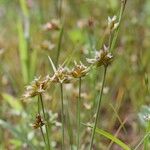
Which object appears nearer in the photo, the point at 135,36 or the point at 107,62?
the point at 107,62

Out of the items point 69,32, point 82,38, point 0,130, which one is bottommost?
point 0,130

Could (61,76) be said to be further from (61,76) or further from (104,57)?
(104,57)

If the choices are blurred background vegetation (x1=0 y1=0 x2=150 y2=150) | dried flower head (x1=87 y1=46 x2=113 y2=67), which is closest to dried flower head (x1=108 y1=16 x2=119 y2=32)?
dried flower head (x1=87 y1=46 x2=113 y2=67)

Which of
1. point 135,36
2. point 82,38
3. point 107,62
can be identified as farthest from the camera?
point 82,38

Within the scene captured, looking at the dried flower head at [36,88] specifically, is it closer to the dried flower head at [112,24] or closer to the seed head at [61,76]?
the seed head at [61,76]

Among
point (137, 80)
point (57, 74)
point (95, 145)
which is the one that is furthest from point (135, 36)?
point (57, 74)

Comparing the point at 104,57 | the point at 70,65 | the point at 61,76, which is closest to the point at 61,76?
the point at 61,76

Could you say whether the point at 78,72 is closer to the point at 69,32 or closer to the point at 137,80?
the point at 137,80

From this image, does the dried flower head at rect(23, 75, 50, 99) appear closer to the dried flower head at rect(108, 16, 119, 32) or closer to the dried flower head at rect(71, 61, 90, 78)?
the dried flower head at rect(71, 61, 90, 78)
